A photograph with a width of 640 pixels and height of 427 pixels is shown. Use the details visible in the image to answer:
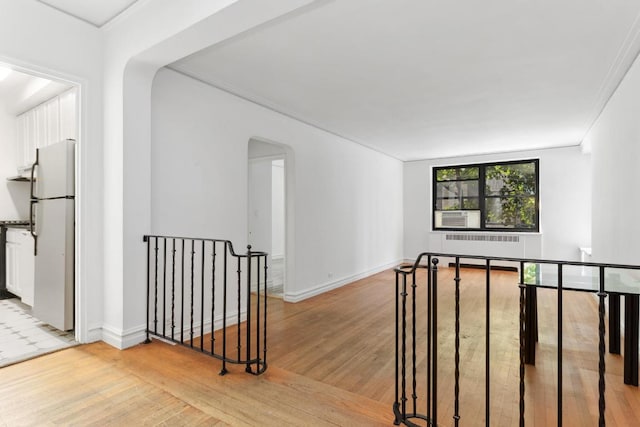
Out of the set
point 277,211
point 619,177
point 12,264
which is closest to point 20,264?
point 12,264

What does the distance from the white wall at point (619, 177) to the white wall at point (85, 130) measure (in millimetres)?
4597

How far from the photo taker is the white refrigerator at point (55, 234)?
10.1ft

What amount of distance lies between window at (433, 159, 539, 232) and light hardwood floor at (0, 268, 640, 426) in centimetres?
418

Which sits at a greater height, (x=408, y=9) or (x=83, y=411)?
(x=408, y=9)

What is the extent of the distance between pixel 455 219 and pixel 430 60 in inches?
224

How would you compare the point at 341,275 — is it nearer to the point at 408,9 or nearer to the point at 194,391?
the point at 194,391

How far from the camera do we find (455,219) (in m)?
8.11

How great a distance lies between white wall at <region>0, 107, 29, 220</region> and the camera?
15.4 ft

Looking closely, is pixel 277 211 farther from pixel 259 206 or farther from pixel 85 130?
pixel 85 130

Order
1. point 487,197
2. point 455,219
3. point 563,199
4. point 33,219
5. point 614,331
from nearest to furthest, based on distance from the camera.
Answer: point 614,331, point 33,219, point 563,199, point 487,197, point 455,219

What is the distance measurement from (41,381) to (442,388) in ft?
9.16

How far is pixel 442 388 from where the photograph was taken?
7.99 ft

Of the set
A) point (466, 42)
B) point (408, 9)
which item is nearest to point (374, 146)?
point (466, 42)

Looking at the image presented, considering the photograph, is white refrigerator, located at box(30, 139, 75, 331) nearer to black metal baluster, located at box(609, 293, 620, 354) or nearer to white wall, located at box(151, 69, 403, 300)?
white wall, located at box(151, 69, 403, 300)
